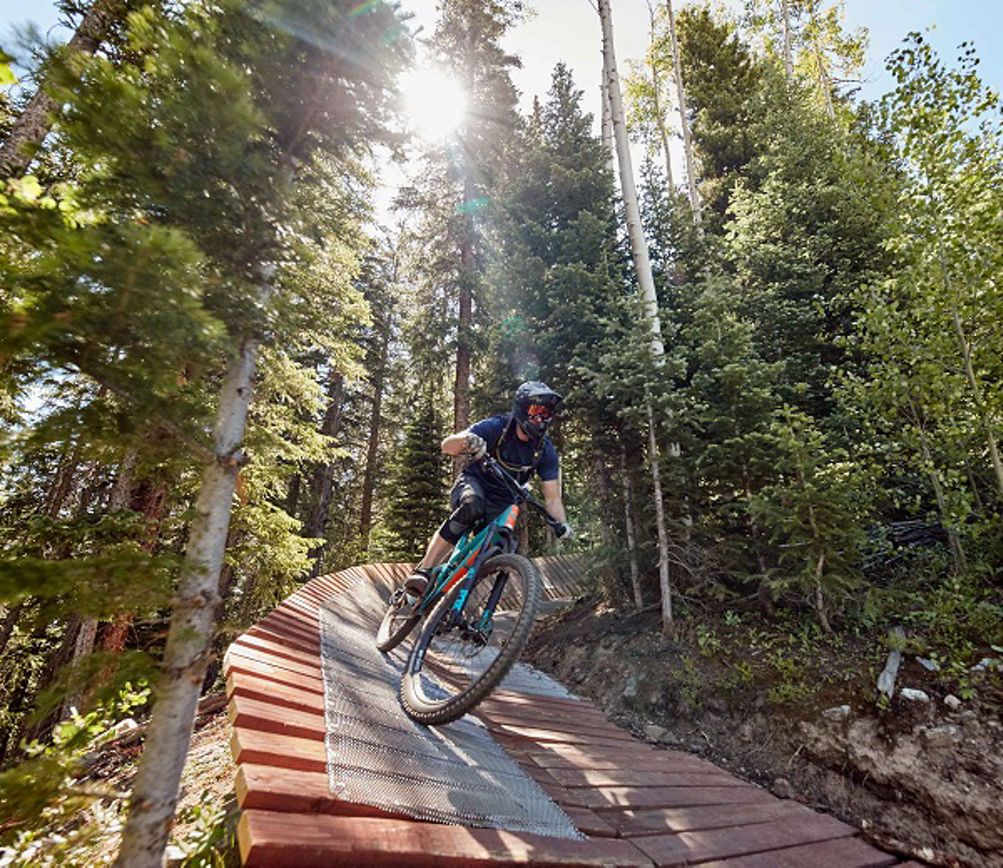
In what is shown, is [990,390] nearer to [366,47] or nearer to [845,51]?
[366,47]

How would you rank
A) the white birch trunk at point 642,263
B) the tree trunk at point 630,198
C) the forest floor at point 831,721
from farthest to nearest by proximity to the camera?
1. the tree trunk at point 630,198
2. the white birch trunk at point 642,263
3. the forest floor at point 831,721

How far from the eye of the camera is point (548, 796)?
2.75 metres

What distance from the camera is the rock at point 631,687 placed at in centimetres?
558

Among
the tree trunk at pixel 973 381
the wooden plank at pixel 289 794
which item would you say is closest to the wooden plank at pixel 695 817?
the wooden plank at pixel 289 794

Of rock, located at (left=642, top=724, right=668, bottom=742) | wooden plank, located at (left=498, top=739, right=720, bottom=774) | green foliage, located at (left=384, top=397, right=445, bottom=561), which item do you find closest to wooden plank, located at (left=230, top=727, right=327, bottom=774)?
wooden plank, located at (left=498, top=739, right=720, bottom=774)

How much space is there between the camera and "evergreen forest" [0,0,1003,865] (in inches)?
66.0

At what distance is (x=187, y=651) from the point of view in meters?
1.85

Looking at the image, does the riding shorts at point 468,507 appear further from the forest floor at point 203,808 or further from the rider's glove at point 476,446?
the forest floor at point 203,808

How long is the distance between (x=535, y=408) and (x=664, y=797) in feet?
9.84

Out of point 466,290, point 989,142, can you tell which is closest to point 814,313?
point 989,142

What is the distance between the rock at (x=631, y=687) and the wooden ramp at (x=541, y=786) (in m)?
1.02

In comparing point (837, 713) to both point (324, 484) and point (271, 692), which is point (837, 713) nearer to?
point (271, 692)

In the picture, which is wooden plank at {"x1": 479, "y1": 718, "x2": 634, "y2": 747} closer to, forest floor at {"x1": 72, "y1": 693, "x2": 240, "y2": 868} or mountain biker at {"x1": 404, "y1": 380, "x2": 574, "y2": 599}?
mountain biker at {"x1": 404, "y1": 380, "x2": 574, "y2": 599}

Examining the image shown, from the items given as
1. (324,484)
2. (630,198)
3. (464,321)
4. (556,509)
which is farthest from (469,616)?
(324,484)
